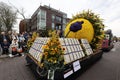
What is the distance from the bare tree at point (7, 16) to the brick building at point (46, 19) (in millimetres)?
3940

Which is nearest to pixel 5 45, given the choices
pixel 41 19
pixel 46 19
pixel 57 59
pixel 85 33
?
pixel 85 33

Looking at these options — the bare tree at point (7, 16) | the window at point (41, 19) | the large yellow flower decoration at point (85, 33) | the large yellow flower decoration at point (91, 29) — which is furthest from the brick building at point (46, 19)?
the large yellow flower decoration at point (85, 33)

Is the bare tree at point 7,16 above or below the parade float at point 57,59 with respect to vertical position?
above

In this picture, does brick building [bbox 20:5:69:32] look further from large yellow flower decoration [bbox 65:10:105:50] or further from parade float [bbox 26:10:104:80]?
parade float [bbox 26:10:104:80]

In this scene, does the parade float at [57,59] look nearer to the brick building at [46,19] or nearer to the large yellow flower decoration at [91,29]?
the large yellow flower decoration at [91,29]

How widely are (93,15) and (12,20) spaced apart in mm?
27526

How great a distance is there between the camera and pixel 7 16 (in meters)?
29.1

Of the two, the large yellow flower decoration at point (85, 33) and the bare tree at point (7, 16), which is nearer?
the large yellow flower decoration at point (85, 33)

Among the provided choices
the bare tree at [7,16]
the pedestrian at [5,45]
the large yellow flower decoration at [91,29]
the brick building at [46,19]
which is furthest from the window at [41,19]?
the large yellow flower decoration at [91,29]

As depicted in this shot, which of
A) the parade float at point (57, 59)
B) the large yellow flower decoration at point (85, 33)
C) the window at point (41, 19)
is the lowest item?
the parade float at point (57, 59)

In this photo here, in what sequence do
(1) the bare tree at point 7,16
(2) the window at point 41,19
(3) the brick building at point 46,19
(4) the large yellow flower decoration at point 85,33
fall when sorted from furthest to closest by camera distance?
(3) the brick building at point 46,19
(2) the window at point 41,19
(1) the bare tree at point 7,16
(4) the large yellow flower decoration at point 85,33

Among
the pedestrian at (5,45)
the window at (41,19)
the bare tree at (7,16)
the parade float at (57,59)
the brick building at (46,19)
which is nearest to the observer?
the parade float at (57,59)

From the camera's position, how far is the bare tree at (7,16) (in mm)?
28087

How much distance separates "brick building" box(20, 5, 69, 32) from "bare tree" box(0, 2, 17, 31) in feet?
12.9
